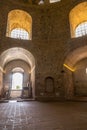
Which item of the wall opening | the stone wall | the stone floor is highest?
the stone wall

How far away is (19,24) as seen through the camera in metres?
17.4

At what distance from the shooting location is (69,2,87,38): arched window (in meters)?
14.6

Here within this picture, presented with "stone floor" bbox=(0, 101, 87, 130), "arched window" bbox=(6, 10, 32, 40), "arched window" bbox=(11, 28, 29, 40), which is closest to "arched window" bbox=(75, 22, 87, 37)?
"arched window" bbox=(6, 10, 32, 40)

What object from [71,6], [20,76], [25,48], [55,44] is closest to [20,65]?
[20,76]

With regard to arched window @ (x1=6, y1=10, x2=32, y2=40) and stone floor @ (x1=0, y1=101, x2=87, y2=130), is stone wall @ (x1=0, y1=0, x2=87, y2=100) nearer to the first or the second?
arched window @ (x1=6, y1=10, x2=32, y2=40)

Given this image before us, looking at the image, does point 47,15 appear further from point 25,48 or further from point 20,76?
point 20,76

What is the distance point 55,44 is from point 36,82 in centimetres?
435

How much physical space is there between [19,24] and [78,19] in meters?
7.56

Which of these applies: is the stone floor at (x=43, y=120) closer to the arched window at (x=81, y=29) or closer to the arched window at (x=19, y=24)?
the arched window at (x=19, y=24)

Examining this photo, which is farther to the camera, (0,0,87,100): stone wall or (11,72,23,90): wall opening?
(11,72,23,90): wall opening

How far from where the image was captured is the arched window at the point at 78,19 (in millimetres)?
14562

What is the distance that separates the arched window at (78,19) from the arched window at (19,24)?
4874 mm

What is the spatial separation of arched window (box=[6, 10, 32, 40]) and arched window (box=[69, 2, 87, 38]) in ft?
16.0

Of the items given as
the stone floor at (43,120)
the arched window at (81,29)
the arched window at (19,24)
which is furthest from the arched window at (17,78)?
the stone floor at (43,120)
